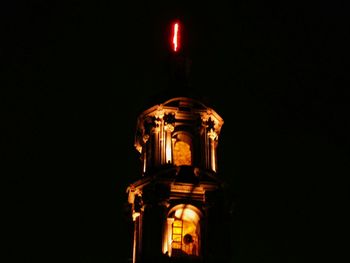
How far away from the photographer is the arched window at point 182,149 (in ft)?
157

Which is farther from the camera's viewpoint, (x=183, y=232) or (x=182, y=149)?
(x=182, y=149)

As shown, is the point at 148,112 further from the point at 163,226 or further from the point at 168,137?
the point at 163,226

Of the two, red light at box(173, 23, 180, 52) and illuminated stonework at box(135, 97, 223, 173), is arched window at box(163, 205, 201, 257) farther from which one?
red light at box(173, 23, 180, 52)

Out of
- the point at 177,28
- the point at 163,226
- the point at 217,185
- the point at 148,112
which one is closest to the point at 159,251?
the point at 163,226

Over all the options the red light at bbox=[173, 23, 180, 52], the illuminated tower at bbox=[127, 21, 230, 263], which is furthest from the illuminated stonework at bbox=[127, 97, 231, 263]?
the red light at bbox=[173, 23, 180, 52]

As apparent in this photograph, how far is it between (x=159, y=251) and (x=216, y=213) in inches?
157

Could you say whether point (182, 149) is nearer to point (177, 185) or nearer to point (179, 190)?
point (177, 185)

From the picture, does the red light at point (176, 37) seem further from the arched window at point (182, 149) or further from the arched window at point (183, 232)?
the arched window at point (183, 232)

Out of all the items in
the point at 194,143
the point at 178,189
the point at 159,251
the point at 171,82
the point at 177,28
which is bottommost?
the point at 159,251

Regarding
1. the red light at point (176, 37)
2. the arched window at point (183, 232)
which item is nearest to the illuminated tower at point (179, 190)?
the arched window at point (183, 232)

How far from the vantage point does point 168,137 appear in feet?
156

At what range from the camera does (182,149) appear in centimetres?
4841

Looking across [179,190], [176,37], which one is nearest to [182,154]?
[179,190]

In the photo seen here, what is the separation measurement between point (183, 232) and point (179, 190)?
2292mm
